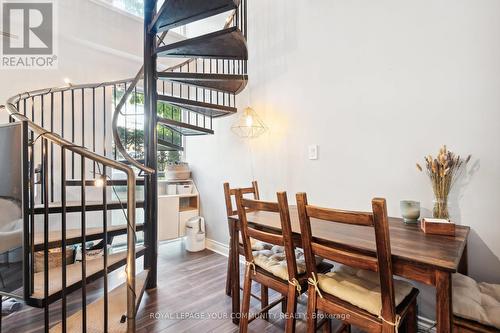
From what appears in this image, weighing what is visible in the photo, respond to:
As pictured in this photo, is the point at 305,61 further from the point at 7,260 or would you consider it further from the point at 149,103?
the point at 7,260

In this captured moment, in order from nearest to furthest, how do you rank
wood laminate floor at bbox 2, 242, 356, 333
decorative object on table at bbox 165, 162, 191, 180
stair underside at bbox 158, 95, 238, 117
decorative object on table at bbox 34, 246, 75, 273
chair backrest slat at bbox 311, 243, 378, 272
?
chair backrest slat at bbox 311, 243, 378, 272 → wood laminate floor at bbox 2, 242, 356, 333 → decorative object on table at bbox 34, 246, 75, 273 → stair underside at bbox 158, 95, 238, 117 → decorative object on table at bbox 165, 162, 191, 180

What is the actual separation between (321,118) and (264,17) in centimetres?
143

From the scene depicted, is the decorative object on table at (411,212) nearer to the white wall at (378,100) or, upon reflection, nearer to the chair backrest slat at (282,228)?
the white wall at (378,100)

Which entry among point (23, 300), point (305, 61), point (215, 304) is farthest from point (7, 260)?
point (305, 61)

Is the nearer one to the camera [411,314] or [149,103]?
[411,314]

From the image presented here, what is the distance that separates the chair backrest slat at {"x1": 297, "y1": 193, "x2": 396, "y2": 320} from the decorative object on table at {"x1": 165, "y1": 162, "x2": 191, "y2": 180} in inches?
106

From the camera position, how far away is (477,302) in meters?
1.09

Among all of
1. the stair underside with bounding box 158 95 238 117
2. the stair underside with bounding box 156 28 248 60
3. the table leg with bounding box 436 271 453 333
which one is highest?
the stair underside with bounding box 156 28 248 60

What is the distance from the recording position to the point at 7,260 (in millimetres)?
1340

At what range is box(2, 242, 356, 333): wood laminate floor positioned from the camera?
176 centimetres

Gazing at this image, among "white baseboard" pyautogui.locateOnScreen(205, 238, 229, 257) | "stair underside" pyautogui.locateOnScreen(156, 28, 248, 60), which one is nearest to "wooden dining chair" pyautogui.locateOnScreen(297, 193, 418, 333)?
"stair underside" pyautogui.locateOnScreen(156, 28, 248, 60)

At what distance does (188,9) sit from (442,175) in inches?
83.9

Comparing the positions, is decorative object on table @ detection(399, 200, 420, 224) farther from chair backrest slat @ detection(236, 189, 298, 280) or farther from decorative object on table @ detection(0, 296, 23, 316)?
decorative object on table @ detection(0, 296, 23, 316)

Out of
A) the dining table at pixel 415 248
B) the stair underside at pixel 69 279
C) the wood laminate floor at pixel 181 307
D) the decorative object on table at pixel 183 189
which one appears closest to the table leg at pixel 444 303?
the dining table at pixel 415 248
